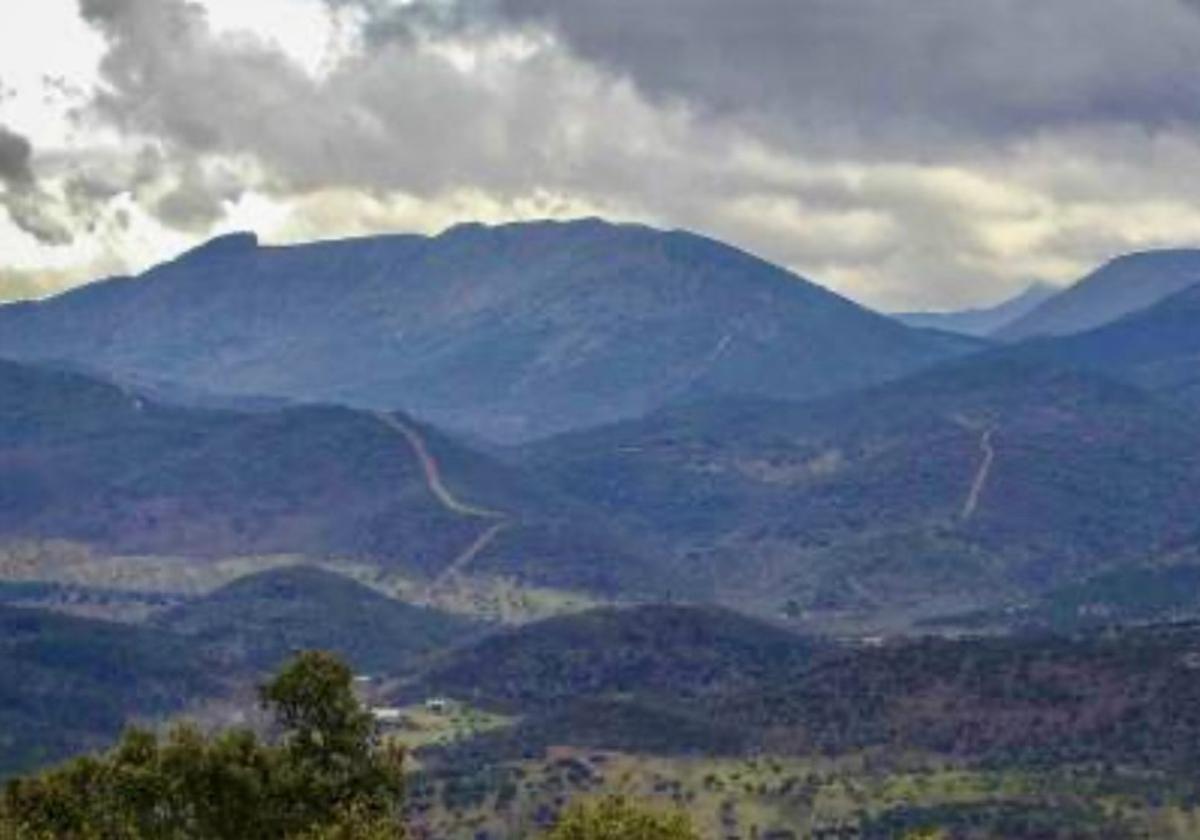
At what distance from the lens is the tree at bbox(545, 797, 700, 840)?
109 metres

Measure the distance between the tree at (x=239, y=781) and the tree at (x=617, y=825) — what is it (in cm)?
972

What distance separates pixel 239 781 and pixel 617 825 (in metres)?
23.2

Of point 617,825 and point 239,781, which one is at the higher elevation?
point 239,781

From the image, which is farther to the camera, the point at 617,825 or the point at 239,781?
the point at 239,781

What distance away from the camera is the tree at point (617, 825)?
357ft

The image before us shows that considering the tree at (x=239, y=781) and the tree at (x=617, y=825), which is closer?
the tree at (x=617, y=825)

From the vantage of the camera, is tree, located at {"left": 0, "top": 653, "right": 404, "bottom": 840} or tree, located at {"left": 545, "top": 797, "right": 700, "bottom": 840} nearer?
tree, located at {"left": 545, "top": 797, "right": 700, "bottom": 840}

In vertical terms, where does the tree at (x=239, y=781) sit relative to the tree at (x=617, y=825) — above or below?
above

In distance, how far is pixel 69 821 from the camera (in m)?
117

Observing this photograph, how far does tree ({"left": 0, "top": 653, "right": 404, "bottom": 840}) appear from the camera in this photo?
117000 mm

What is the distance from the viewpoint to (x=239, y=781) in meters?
119

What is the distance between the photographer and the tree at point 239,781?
117m

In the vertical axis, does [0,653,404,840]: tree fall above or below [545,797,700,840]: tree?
above

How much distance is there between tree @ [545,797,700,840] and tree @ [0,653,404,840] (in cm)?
972
